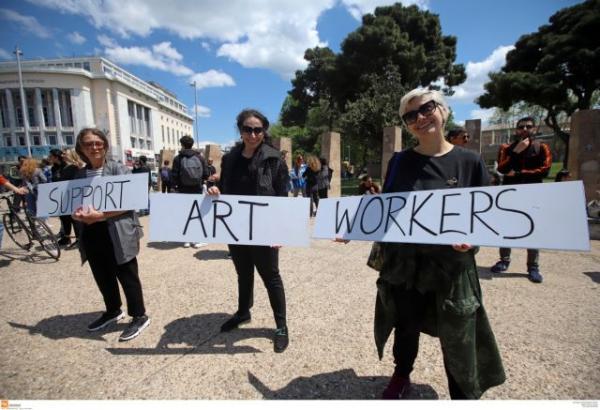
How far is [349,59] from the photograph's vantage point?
21.8 metres

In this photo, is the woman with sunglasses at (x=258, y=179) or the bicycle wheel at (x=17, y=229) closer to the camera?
the woman with sunglasses at (x=258, y=179)

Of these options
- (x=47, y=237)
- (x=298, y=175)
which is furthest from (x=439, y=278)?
(x=298, y=175)

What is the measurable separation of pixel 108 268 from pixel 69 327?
2.95 feet

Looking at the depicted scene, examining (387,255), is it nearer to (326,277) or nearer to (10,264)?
(326,277)

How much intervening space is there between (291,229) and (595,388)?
2.43m

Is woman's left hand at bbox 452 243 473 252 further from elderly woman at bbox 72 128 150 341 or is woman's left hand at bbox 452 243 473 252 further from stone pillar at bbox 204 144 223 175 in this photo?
stone pillar at bbox 204 144 223 175

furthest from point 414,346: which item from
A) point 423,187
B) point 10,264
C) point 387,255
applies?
point 10,264

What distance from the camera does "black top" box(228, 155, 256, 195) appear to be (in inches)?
98.5

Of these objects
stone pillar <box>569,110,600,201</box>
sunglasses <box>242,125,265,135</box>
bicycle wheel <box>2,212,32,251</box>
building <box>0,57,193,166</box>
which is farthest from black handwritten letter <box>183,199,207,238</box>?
building <box>0,57,193,166</box>

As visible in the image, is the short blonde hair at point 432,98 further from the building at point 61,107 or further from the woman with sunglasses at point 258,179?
the building at point 61,107

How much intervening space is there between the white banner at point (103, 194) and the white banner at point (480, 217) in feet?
5.81

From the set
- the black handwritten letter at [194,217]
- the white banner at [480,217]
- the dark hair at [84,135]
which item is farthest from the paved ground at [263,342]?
the dark hair at [84,135]

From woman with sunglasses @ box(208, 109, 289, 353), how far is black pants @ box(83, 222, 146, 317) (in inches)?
40.4

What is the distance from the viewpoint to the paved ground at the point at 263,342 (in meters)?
2.19
